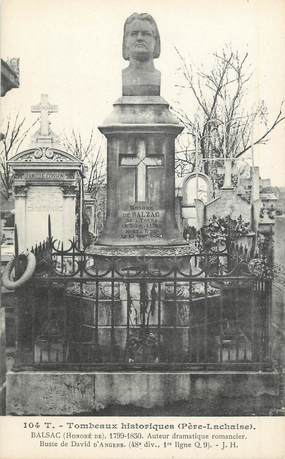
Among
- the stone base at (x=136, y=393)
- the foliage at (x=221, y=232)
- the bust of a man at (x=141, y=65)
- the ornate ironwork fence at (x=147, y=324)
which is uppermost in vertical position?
the bust of a man at (x=141, y=65)

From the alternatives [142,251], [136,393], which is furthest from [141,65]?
[136,393]

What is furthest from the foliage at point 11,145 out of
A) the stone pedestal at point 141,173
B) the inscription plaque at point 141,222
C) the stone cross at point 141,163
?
the inscription plaque at point 141,222

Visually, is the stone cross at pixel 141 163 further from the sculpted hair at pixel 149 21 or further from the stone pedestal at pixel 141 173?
the sculpted hair at pixel 149 21

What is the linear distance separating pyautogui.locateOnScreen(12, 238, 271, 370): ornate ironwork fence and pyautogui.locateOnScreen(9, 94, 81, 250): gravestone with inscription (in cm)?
627

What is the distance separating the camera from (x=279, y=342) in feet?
25.8

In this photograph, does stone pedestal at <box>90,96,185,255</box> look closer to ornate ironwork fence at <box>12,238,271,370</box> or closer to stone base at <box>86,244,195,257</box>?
stone base at <box>86,244,195,257</box>

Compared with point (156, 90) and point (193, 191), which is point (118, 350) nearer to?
point (156, 90)

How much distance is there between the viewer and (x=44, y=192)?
14.1 m

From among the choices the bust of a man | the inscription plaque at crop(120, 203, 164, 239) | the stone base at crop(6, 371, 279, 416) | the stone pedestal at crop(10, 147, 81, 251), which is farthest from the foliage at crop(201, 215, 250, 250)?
the stone base at crop(6, 371, 279, 416)

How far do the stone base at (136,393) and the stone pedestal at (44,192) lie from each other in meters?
7.43

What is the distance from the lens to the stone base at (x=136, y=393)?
20.9ft

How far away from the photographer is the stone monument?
26.2ft

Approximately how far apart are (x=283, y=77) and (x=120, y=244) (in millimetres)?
2786

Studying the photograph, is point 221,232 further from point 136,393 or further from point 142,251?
Result: point 136,393
